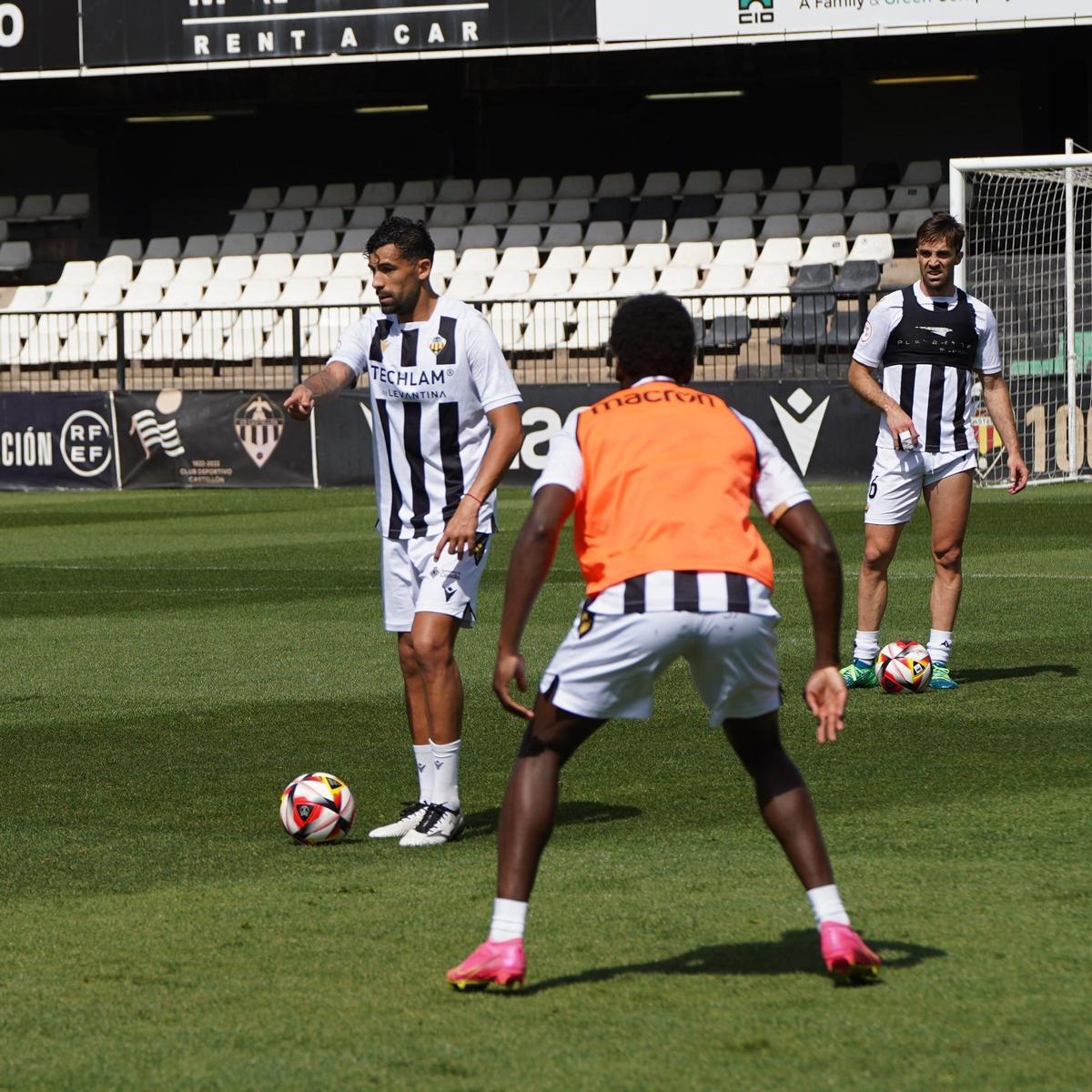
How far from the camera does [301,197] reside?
3569cm

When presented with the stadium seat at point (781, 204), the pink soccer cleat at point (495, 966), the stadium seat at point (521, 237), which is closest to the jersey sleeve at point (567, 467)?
the pink soccer cleat at point (495, 966)

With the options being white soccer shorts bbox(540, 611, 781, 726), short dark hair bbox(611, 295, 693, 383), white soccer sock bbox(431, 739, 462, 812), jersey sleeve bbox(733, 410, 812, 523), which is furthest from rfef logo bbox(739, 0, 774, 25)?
white soccer shorts bbox(540, 611, 781, 726)

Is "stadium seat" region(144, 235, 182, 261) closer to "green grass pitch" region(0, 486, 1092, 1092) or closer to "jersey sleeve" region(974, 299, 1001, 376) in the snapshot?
"green grass pitch" region(0, 486, 1092, 1092)

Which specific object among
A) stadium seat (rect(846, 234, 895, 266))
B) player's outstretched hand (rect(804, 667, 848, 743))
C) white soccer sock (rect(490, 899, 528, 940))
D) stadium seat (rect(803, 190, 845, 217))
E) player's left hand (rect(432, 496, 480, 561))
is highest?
stadium seat (rect(803, 190, 845, 217))

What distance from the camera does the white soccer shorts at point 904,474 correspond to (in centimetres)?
998

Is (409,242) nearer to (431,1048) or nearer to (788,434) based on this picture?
(431,1048)

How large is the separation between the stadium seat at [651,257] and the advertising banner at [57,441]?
27.0ft

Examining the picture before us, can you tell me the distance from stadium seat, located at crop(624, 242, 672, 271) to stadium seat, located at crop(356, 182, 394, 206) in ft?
21.3

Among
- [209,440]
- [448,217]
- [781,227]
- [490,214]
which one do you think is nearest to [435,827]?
[209,440]

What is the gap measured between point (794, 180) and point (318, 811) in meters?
27.1

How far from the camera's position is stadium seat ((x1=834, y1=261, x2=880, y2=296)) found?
2723cm

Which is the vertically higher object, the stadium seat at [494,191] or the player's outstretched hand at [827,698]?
the stadium seat at [494,191]

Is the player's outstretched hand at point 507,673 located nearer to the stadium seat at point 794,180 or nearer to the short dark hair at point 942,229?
the short dark hair at point 942,229

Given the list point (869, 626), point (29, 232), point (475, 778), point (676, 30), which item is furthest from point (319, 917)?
point (29, 232)
